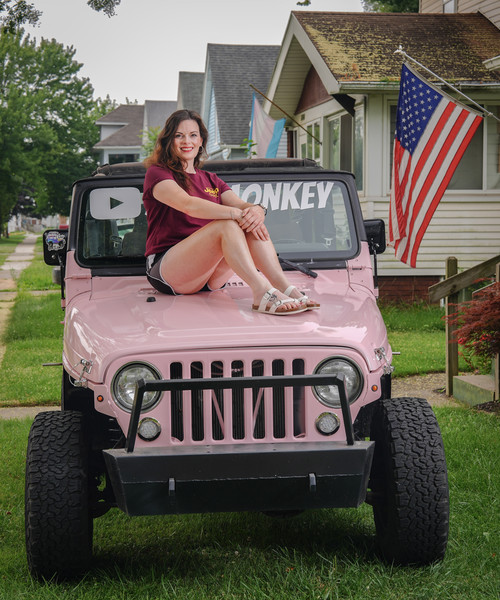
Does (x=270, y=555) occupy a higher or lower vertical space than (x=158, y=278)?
lower

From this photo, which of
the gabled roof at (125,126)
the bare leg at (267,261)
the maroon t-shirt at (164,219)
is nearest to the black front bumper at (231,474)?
the bare leg at (267,261)

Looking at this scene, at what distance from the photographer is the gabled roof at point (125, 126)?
157 feet

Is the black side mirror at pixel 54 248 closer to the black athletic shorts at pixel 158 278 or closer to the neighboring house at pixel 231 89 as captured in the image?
the black athletic shorts at pixel 158 278

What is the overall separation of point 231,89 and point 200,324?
2786 cm

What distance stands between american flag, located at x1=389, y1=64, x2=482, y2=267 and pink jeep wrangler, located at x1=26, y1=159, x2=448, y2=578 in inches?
198

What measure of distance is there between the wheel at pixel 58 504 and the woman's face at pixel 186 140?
61.9 inches

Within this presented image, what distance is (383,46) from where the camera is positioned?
47.2ft

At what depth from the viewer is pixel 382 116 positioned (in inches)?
539

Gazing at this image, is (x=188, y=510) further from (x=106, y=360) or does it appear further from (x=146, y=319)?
(x=146, y=319)

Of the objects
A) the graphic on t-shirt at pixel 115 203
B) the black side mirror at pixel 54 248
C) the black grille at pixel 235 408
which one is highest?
the graphic on t-shirt at pixel 115 203

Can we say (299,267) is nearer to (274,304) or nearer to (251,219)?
(251,219)

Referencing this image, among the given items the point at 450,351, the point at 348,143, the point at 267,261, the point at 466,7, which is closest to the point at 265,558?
the point at 267,261

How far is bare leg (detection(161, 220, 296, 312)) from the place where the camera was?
4.03 m

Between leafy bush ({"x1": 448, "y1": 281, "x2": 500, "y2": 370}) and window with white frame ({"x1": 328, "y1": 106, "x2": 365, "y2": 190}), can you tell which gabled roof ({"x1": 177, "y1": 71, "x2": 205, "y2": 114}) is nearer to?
window with white frame ({"x1": 328, "y1": 106, "x2": 365, "y2": 190})
